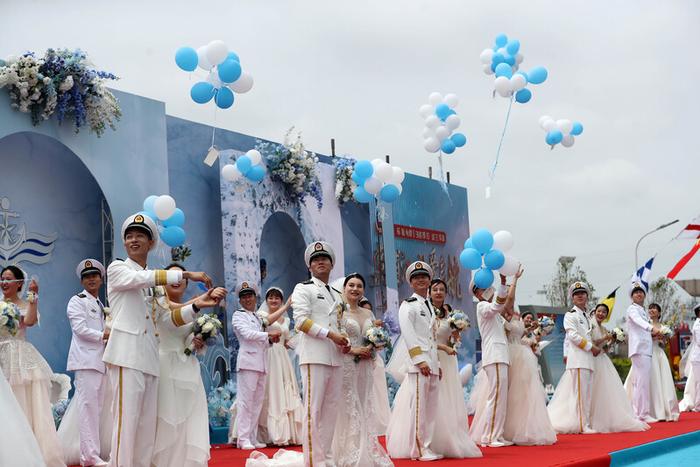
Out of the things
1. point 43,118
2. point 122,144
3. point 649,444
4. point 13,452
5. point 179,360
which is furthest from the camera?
point 122,144

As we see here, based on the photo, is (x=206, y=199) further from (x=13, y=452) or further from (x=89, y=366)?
(x=13, y=452)

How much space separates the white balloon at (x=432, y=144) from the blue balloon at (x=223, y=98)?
4.12m

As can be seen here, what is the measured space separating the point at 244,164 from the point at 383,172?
2187 mm

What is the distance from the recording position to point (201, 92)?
1162 cm

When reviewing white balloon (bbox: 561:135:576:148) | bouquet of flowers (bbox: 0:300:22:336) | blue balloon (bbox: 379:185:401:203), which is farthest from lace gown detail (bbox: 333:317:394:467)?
blue balloon (bbox: 379:185:401:203)

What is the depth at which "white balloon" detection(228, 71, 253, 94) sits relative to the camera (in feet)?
38.8

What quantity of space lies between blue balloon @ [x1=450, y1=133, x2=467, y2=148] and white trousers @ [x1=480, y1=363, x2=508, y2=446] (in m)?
5.61

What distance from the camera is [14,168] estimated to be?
1159cm

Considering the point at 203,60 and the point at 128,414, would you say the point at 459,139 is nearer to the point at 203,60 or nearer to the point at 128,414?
the point at 203,60

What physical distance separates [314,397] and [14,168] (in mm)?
5740

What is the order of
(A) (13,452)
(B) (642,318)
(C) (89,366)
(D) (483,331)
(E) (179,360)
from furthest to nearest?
(B) (642,318), (D) (483,331), (C) (89,366), (E) (179,360), (A) (13,452)

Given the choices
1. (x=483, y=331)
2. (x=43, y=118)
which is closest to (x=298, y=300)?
(x=483, y=331)

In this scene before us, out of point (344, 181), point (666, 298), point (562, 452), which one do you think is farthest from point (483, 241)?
point (666, 298)

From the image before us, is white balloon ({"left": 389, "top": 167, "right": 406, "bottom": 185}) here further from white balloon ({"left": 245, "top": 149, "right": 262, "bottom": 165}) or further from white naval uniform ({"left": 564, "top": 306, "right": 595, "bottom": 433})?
white naval uniform ({"left": 564, "top": 306, "right": 595, "bottom": 433})
